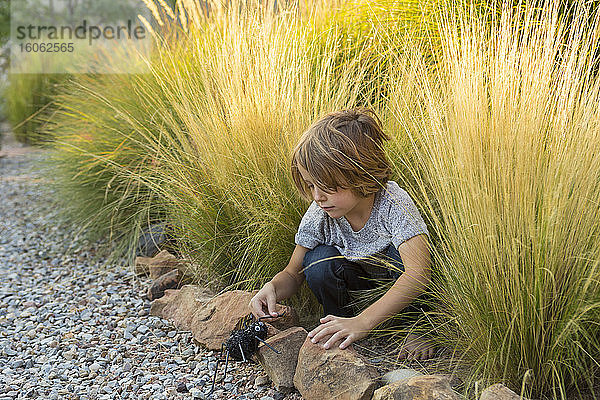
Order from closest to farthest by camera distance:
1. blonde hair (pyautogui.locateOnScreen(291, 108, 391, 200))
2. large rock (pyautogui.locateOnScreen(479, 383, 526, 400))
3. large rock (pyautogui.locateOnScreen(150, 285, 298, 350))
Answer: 1. large rock (pyautogui.locateOnScreen(479, 383, 526, 400))
2. blonde hair (pyautogui.locateOnScreen(291, 108, 391, 200))
3. large rock (pyautogui.locateOnScreen(150, 285, 298, 350))

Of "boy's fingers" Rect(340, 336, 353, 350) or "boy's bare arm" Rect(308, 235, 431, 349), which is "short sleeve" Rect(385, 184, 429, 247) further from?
"boy's fingers" Rect(340, 336, 353, 350)

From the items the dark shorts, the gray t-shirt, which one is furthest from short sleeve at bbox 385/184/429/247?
the dark shorts

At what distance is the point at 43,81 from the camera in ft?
22.0

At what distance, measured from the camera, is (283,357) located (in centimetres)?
186

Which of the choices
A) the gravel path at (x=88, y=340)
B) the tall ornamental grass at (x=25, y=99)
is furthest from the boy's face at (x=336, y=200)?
the tall ornamental grass at (x=25, y=99)

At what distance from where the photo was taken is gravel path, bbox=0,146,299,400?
195cm

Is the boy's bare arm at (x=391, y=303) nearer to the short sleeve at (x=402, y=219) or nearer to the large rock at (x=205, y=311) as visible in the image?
the short sleeve at (x=402, y=219)

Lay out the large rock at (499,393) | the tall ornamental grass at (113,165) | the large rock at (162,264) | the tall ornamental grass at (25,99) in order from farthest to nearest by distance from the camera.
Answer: the tall ornamental grass at (25,99) → the tall ornamental grass at (113,165) → the large rock at (162,264) → the large rock at (499,393)

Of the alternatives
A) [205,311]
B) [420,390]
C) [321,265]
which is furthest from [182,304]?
[420,390]

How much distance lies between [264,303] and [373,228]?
418 mm

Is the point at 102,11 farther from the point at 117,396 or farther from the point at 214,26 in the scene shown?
the point at 117,396

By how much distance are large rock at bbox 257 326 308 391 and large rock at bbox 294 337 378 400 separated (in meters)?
0.08

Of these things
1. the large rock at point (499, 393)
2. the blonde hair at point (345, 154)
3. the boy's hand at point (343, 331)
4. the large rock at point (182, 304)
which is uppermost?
the blonde hair at point (345, 154)

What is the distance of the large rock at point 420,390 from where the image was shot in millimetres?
1426
